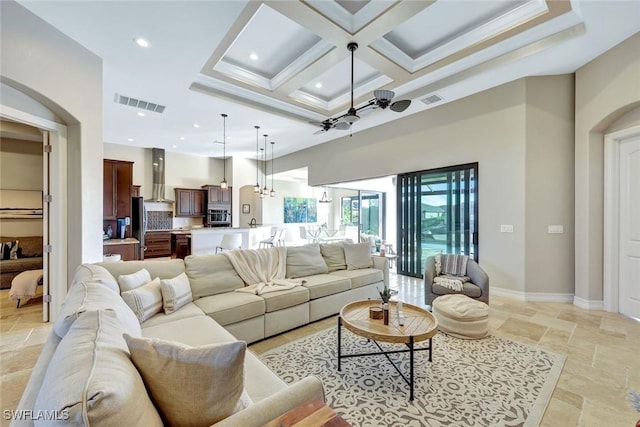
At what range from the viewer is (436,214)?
539 centimetres

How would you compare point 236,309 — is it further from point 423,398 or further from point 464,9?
point 464,9

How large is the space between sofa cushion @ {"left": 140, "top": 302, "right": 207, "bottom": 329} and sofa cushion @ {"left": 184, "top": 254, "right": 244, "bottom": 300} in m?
0.27

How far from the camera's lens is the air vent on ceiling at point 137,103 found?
4.65m

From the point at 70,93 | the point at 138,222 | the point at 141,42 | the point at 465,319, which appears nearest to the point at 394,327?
the point at 465,319

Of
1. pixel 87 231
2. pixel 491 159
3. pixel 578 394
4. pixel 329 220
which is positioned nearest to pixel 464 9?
pixel 491 159

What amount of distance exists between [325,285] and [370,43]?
3070 millimetres

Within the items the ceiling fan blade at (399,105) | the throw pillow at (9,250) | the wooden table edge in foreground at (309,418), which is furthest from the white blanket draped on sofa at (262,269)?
the throw pillow at (9,250)

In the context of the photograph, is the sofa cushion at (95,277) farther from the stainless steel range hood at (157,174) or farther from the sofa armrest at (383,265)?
the stainless steel range hood at (157,174)

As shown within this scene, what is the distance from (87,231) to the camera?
330 cm

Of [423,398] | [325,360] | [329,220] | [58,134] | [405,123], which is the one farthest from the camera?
[329,220]

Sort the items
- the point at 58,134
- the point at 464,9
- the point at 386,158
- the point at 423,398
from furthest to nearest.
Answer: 1. the point at 386,158
2. the point at 58,134
3. the point at 464,9
4. the point at 423,398

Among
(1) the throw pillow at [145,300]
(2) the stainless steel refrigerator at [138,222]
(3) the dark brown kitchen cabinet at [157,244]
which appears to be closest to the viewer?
(1) the throw pillow at [145,300]

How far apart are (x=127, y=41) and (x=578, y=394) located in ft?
18.0

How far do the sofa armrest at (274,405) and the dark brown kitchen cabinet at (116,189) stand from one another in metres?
5.89
